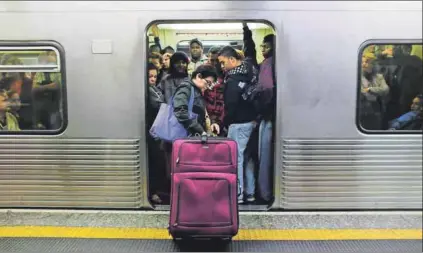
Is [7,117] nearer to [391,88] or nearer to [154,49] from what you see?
[154,49]

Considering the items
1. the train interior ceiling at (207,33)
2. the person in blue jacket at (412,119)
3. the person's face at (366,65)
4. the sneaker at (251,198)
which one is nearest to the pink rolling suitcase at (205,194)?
the sneaker at (251,198)

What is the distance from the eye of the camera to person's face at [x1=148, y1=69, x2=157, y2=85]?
151 inches

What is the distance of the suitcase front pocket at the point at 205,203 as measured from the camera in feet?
11.2

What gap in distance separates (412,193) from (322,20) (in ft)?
5.19

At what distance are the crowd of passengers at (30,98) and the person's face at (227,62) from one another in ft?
4.22

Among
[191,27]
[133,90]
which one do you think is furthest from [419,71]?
[133,90]

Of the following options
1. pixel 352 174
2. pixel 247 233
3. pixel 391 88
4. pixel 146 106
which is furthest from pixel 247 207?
pixel 391 88

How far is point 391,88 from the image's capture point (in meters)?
→ 3.84

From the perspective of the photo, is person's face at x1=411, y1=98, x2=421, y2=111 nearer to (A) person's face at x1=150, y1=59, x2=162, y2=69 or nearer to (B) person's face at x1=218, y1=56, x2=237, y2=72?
(B) person's face at x1=218, y1=56, x2=237, y2=72

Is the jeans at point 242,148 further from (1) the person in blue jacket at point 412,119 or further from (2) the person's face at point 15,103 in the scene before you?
(2) the person's face at point 15,103

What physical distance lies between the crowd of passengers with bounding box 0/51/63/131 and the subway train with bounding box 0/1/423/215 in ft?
0.04

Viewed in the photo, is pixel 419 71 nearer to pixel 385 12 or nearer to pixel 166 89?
pixel 385 12

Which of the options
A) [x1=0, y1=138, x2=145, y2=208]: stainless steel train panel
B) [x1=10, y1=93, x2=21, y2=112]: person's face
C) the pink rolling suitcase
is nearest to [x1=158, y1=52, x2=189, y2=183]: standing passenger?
[x1=0, y1=138, x2=145, y2=208]: stainless steel train panel

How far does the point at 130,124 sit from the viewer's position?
3.84m
